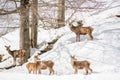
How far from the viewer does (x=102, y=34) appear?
49.3 feet

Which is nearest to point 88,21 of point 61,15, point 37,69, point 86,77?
point 61,15

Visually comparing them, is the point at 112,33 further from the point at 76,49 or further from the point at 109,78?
the point at 109,78

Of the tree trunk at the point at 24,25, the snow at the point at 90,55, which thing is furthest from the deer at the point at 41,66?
the tree trunk at the point at 24,25

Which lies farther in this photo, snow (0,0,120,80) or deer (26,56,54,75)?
deer (26,56,54,75)

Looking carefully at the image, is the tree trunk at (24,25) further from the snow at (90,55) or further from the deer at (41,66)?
the deer at (41,66)

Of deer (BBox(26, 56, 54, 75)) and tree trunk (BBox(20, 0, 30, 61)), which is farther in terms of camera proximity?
tree trunk (BBox(20, 0, 30, 61))

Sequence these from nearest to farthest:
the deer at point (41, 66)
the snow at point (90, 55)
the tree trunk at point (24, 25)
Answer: the snow at point (90, 55) < the deer at point (41, 66) < the tree trunk at point (24, 25)

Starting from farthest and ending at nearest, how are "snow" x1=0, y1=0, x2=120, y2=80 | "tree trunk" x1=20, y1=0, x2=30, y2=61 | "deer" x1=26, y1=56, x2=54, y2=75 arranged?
1. "tree trunk" x1=20, y1=0, x2=30, y2=61
2. "deer" x1=26, y1=56, x2=54, y2=75
3. "snow" x1=0, y1=0, x2=120, y2=80

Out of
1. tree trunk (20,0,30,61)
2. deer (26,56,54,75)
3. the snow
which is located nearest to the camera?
the snow

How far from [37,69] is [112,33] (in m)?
4.91

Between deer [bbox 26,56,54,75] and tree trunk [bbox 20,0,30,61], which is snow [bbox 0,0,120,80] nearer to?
deer [bbox 26,56,54,75]

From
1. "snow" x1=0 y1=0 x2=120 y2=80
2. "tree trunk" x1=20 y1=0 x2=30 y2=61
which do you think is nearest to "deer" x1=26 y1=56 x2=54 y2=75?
"snow" x1=0 y1=0 x2=120 y2=80

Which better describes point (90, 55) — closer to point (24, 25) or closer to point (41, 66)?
point (41, 66)

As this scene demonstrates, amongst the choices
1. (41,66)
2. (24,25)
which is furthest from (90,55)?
(24,25)
